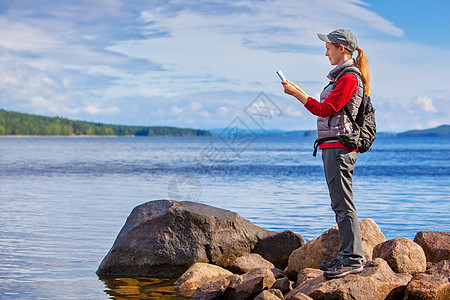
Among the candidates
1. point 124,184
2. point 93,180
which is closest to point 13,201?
point 124,184

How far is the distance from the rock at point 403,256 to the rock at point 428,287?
487mm

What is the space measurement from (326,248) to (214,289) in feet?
5.89

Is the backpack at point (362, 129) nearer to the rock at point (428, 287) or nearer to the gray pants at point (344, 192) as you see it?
the gray pants at point (344, 192)

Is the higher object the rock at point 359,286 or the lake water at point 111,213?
the rock at point 359,286

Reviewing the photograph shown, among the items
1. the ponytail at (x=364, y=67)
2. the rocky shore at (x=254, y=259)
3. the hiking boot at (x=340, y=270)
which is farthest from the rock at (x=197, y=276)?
the ponytail at (x=364, y=67)

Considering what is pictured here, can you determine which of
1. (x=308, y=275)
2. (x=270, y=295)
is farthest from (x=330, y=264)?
(x=270, y=295)

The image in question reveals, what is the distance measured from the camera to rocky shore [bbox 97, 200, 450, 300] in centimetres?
689

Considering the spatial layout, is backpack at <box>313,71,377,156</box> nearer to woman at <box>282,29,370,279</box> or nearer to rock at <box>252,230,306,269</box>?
woman at <box>282,29,370,279</box>

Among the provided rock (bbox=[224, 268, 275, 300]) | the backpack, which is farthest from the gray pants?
rock (bbox=[224, 268, 275, 300])

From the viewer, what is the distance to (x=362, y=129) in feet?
21.3

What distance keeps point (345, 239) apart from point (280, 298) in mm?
1191

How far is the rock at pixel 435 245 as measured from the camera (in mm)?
8656

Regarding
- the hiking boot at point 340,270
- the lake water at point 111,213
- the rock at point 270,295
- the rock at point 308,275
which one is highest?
the hiking boot at point 340,270

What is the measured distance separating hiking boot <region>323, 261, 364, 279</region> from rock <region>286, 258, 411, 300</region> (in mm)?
48
